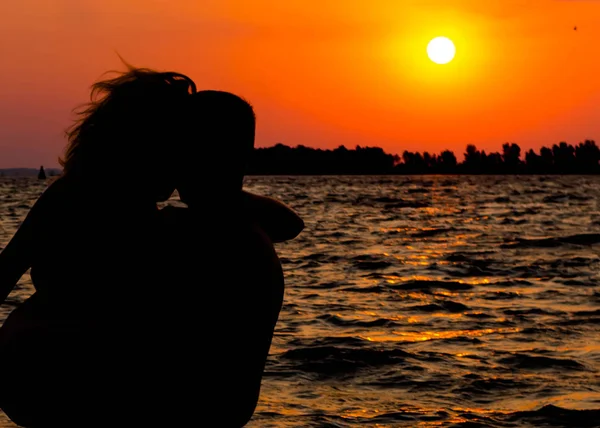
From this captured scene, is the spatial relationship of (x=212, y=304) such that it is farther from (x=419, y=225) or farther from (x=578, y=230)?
(x=419, y=225)

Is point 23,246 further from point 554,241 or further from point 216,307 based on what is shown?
point 554,241

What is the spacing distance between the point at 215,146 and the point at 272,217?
323 millimetres

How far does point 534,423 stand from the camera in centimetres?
677

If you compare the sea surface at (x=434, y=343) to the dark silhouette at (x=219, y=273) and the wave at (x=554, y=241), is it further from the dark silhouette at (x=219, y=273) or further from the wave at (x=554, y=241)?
the dark silhouette at (x=219, y=273)

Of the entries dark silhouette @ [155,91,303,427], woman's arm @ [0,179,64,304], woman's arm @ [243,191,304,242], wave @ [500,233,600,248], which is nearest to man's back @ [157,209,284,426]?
dark silhouette @ [155,91,303,427]

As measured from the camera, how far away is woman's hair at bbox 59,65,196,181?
88.0 inches

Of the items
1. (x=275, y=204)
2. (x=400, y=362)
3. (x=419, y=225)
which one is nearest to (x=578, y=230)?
(x=419, y=225)

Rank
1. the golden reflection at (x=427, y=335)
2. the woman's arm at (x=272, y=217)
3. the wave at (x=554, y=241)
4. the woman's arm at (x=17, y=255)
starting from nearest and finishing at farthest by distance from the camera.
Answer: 1. the woman's arm at (x=17, y=255)
2. the woman's arm at (x=272, y=217)
3. the golden reflection at (x=427, y=335)
4. the wave at (x=554, y=241)

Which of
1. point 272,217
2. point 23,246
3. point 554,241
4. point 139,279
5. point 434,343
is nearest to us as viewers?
point 23,246

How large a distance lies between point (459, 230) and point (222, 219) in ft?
97.6

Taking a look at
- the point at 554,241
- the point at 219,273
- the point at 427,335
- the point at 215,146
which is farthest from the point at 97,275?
the point at 554,241

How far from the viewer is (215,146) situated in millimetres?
2301

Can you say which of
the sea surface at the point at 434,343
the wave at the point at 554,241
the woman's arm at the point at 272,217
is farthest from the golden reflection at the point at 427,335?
the wave at the point at 554,241

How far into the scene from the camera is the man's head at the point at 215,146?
2.27m
